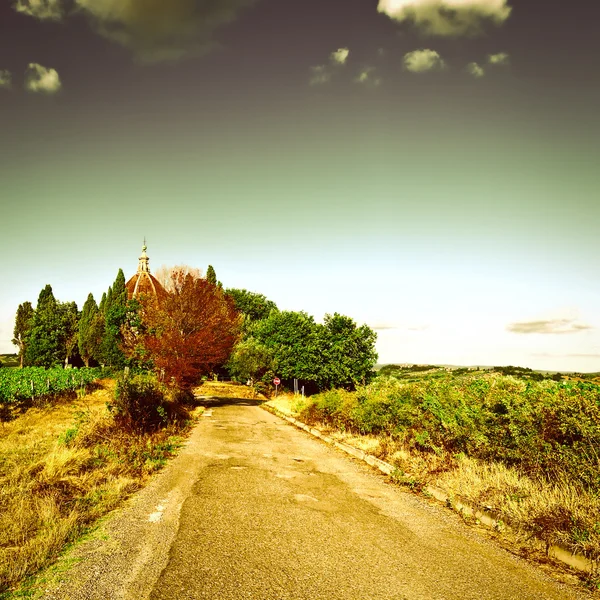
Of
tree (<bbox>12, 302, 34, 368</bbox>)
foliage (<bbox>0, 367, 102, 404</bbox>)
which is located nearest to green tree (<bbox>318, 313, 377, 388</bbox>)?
foliage (<bbox>0, 367, 102, 404</bbox>)

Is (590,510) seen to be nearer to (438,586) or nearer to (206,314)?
(438,586)

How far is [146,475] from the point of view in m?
7.79

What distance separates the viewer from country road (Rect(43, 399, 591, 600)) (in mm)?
3799

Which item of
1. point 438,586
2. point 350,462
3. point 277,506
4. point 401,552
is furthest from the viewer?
point 350,462

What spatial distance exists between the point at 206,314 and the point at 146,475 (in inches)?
590

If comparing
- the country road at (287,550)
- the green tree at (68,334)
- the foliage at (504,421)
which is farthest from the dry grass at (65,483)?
the green tree at (68,334)

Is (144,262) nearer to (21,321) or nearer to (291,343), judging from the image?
(21,321)

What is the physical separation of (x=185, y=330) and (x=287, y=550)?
61.8 ft

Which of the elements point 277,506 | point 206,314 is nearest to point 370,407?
point 277,506

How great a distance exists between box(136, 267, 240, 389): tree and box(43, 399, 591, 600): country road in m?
13.6

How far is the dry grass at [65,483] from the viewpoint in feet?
14.4

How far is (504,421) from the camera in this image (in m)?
7.28

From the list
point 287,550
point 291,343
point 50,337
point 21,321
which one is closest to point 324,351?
point 291,343

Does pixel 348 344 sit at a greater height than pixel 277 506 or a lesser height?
greater
